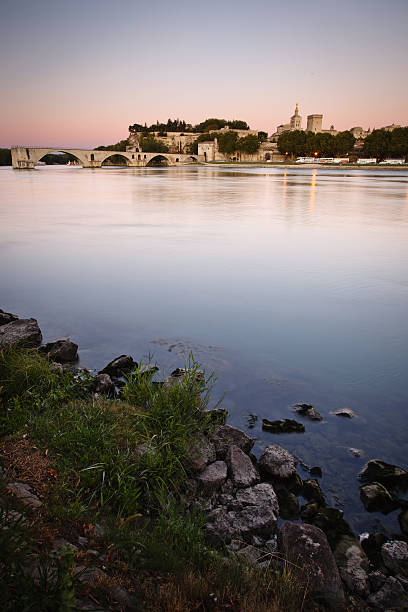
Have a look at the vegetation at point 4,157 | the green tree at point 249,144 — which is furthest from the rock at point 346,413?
the vegetation at point 4,157

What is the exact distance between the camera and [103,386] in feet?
15.1

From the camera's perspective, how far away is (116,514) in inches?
113

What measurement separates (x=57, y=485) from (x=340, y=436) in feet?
9.29

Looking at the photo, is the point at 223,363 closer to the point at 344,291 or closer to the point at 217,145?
the point at 344,291

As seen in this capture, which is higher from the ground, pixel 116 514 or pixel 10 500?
pixel 10 500

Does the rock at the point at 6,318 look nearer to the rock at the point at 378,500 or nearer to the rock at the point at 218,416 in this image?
the rock at the point at 218,416

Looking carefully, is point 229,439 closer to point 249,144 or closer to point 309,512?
point 309,512

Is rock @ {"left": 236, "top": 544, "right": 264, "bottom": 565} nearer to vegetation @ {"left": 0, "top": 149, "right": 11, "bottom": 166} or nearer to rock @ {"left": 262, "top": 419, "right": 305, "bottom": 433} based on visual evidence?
rock @ {"left": 262, "top": 419, "right": 305, "bottom": 433}

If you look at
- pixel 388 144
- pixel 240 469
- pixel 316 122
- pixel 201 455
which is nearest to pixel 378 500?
pixel 240 469

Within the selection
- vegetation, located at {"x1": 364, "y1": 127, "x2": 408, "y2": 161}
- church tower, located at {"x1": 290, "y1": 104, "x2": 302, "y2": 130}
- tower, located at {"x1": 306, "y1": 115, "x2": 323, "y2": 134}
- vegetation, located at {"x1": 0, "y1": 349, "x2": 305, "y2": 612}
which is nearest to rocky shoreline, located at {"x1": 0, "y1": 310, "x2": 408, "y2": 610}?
vegetation, located at {"x1": 0, "y1": 349, "x2": 305, "y2": 612}

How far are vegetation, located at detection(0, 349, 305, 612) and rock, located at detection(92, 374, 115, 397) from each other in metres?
0.15

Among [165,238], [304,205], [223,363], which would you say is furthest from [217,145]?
[223,363]

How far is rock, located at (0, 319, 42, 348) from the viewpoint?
5.44 m

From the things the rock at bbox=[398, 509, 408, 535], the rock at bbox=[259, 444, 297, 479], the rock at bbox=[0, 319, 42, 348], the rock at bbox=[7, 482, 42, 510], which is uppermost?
the rock at bbox=[7, 482, 42, 510]
